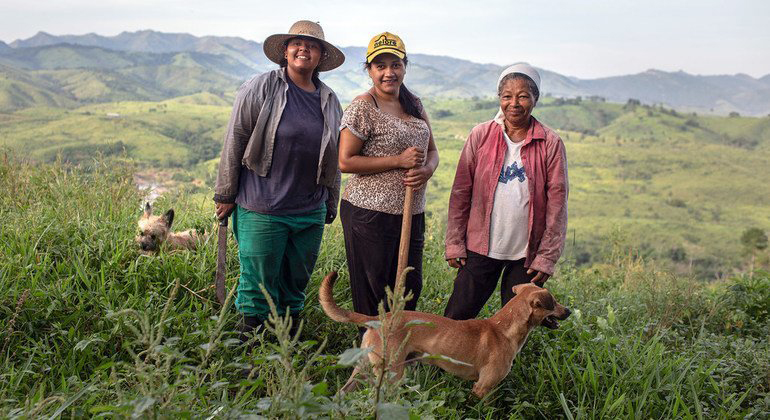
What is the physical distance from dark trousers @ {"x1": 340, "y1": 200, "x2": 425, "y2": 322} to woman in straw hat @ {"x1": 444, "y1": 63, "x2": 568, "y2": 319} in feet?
0.77

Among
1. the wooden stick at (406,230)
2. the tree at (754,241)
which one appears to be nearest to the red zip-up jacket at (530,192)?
the wooden stick at (406,230)

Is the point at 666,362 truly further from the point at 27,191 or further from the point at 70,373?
the point at 27,191

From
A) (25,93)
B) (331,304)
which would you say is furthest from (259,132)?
(25,93)

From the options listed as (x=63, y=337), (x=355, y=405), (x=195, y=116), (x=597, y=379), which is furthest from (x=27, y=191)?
(x=195, y=116)

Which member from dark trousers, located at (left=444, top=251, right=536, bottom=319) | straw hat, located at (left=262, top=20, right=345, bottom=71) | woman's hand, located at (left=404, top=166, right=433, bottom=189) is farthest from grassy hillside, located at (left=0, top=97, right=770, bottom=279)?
woman's hand, located at (left=404, top=166, right=433, bottom=189)

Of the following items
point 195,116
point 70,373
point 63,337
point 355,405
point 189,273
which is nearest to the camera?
point 355,405

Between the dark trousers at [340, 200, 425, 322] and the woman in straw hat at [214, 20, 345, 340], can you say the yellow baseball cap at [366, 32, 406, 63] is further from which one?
the dark trousers at [340, 200, 425, 322]

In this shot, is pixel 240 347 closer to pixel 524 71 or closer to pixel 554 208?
pixel 554 208

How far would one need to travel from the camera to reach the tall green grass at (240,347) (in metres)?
2.66

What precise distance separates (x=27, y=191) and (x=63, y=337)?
8.78 ft

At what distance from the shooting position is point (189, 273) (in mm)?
4227

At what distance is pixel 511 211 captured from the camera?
3.37 meters

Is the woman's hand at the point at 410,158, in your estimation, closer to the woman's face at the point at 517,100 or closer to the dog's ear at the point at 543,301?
the woman's face at the point at 517,100

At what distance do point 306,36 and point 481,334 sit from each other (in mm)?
1998
